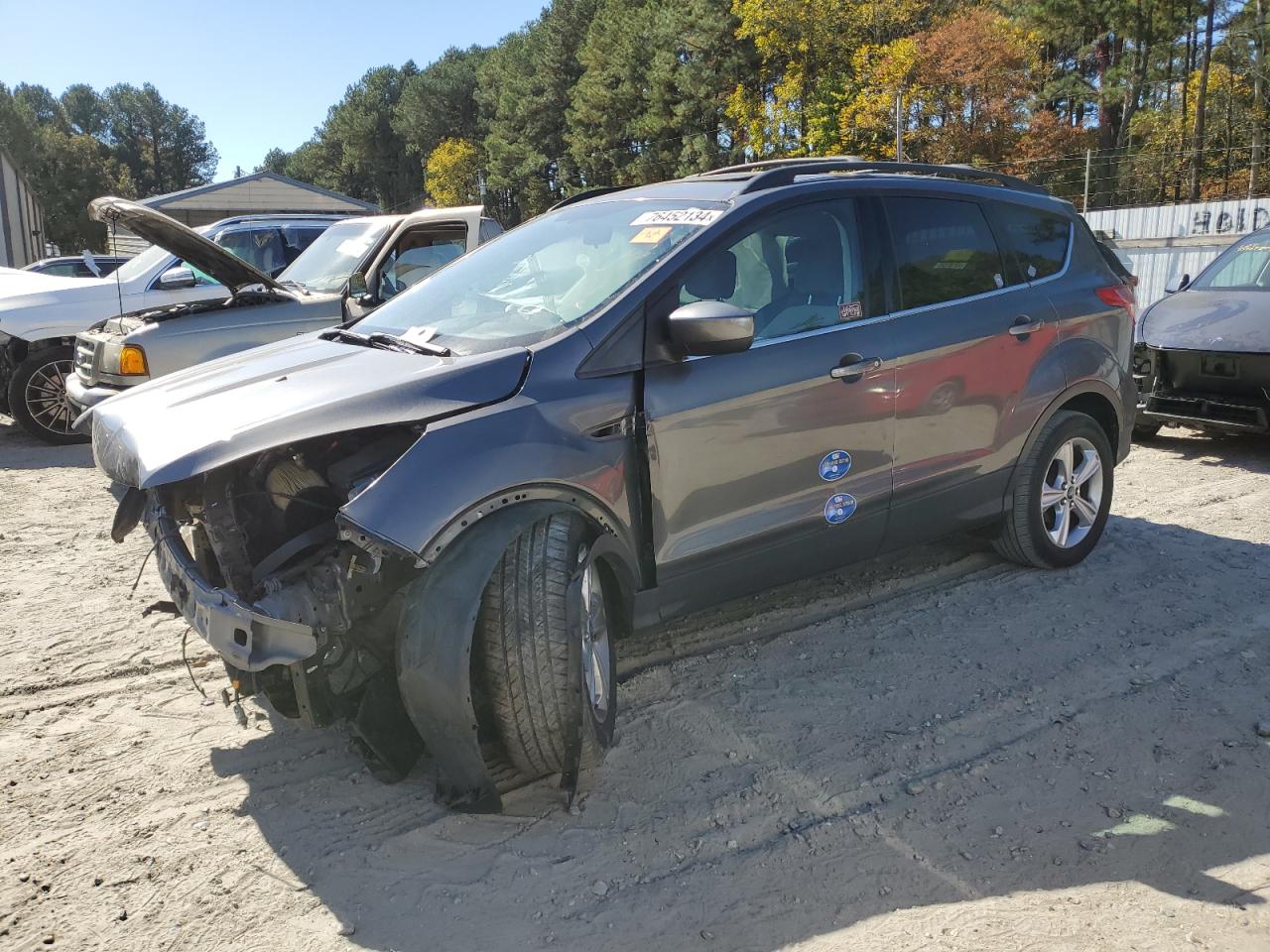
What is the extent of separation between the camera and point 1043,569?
194 inches

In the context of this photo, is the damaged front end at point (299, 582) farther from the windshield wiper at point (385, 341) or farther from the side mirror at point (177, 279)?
the side mirror at point (177, 279)

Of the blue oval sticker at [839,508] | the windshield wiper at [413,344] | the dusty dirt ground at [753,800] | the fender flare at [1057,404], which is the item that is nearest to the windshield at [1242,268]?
the fender flare at [1057,404]

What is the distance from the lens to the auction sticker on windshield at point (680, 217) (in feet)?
11.9

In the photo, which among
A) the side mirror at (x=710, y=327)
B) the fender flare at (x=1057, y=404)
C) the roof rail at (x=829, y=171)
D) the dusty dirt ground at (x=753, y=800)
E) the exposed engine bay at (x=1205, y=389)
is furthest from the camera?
the exposed engine bay at (x=1205, y=389)

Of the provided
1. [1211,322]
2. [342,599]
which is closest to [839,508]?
[342,599]

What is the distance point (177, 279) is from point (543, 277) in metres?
5.87

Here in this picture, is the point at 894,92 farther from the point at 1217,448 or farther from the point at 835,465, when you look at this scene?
the point at 835,465

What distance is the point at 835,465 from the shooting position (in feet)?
12.5

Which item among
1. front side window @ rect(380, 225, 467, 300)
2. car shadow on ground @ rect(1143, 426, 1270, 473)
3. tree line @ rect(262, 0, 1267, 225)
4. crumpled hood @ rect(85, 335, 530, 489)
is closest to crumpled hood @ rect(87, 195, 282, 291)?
front side window @ rect(380, 225, 467, 300)

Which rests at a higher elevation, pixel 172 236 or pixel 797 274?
pixel 172 236

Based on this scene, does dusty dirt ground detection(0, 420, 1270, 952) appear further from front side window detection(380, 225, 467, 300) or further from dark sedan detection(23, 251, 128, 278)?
dark sedan detection(23, 251, 128, 278)

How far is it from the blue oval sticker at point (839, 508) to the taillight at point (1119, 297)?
1.97 m

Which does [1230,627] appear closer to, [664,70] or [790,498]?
[790,498]

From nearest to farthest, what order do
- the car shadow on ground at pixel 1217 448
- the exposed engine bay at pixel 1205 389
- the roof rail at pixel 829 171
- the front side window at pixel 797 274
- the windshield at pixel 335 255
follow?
1. the front side window at pixel 797 274
2. the roof rail at pixel 829 171
3. the exposed engine bay at pixel 1205 389
4. the car shadow on ground at pixel 1217 448
5. the windshield at pixel 335 255
